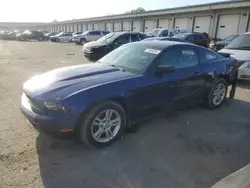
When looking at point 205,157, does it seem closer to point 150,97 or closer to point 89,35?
point 150,97

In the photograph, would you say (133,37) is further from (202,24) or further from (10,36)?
(10,36)

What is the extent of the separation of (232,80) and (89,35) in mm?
22807

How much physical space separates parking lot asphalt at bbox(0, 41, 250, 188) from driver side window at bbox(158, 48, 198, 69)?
111cm

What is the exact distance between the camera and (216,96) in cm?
500

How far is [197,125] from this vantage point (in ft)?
13.4

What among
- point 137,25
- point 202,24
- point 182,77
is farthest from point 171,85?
point 137,25

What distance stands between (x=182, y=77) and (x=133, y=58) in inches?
38.7

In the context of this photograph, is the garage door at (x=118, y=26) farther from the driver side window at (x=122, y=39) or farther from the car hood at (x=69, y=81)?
the car hood at (x=69, y=81)

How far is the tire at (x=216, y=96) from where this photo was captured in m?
4.79

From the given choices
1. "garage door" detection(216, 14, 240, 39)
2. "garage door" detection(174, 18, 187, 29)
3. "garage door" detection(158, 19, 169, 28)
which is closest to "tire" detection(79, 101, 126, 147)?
"garage door" detection(216, 14, 240, 39)

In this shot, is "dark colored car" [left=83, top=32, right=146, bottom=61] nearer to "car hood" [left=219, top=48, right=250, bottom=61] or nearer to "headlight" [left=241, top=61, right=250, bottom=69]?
→ "car hood" [left=219, top=48, right=250, bottom=61]

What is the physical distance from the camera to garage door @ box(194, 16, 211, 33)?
23.9 metres

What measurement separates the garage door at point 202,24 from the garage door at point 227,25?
1502mm

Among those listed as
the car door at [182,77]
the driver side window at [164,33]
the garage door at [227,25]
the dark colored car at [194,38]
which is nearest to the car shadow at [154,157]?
the car door at [182,77]
